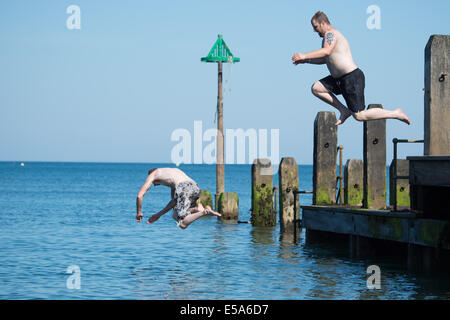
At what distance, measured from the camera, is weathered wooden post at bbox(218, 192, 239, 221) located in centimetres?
2755

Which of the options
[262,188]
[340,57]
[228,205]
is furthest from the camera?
[228,205]

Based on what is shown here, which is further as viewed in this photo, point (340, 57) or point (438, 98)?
point (438, 98)

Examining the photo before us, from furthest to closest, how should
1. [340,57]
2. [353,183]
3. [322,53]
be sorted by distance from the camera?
[353,183], [340,57], [322,53]

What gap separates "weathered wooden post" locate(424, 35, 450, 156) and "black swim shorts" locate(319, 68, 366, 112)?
2.15 m

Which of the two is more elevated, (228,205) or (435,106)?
(435,106)

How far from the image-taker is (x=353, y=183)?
18312 millimetres

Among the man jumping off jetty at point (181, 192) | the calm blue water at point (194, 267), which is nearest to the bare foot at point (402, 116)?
the man jumping off jetty at point (181, 192)

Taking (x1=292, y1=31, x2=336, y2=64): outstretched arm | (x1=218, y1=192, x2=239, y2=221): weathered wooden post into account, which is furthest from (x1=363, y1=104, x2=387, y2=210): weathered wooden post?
(x1=218, y1=192, x2=239, y2=221): weathered wooden post

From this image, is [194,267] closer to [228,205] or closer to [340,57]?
[340,57]

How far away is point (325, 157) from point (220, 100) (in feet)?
38.1

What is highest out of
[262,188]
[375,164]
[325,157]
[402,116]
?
[402,116]

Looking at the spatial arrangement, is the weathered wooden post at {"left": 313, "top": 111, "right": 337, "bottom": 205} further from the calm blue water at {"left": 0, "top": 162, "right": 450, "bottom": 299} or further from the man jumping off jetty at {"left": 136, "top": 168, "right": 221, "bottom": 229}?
the man jumping off jetty at {"left": 136, "top": 168, "right": 221, "bottom": 229}

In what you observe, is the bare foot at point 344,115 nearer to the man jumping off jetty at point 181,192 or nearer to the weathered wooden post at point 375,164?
the man jumping off jetty at point 181,192

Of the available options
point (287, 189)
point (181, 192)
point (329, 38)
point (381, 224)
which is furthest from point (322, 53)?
point (287, 189)
